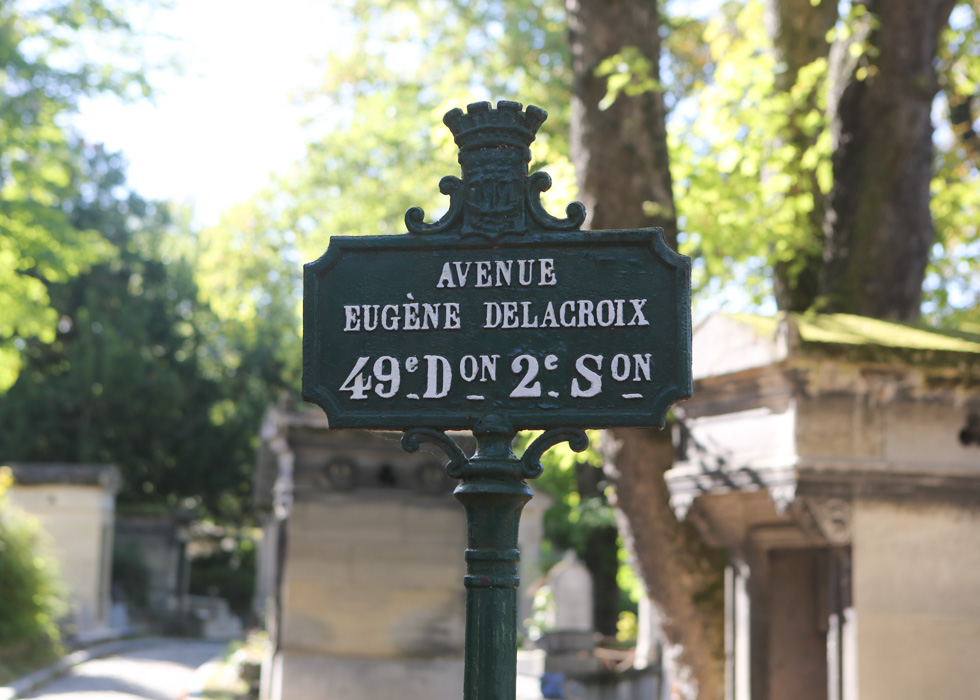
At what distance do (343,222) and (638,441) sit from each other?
11724 mm

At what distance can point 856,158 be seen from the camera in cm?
849

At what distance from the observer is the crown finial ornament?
343cm

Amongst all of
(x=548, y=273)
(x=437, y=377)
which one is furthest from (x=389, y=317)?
(x=548, y=273)

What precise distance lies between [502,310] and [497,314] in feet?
0.06

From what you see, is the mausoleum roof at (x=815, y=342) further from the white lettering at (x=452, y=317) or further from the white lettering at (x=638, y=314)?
the white lettering at (x=452, y=317)

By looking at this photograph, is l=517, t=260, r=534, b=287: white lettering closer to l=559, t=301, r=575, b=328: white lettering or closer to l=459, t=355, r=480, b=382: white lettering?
l=559, t=301, r=575, b=328: white lettering

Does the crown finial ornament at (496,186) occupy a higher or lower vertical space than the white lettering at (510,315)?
higher

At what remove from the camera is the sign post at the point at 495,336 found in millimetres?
3287

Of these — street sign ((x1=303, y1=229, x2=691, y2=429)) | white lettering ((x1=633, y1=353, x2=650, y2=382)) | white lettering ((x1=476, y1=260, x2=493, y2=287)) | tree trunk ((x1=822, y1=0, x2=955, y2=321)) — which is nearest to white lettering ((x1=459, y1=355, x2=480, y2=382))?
street sign ((x1=303, y1=229, x2=691, y2=429))

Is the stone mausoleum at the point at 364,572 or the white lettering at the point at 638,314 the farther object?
the stone mausoleum at the point at 364,572

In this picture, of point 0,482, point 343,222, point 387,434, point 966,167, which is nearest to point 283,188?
point 343,222

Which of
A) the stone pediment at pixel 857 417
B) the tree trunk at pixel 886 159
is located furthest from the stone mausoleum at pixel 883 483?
the tree trunk at pixel 886 159

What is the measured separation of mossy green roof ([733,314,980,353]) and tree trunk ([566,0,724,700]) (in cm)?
239

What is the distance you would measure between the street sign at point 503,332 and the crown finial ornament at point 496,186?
0.13 feet
